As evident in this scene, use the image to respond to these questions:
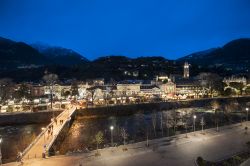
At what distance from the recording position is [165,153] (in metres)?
24.0

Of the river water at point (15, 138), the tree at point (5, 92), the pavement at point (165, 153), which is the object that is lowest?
the river water at point (15, 138)

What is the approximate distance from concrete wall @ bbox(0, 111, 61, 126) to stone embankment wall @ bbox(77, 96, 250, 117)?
19.8ft

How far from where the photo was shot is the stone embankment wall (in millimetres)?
61984

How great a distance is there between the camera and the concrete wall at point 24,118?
5384 cm

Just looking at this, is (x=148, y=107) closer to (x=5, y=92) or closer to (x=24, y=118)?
(x=24, y=118)

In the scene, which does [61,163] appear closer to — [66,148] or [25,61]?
[66,148]

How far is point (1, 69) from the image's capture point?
16812 cm

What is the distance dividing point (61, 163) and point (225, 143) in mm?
14061

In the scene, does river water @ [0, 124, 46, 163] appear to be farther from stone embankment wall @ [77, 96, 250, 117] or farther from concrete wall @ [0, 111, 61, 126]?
stone embankment wall @ [77, 96, 250, 117]

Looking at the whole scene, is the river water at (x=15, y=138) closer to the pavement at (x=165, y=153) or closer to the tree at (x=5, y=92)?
the pavement at (x=165, y=153)

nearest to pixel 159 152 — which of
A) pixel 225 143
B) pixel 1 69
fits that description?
pixel 225 143

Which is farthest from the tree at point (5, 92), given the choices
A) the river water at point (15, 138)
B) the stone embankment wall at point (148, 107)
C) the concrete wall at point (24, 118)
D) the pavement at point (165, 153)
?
the pavement at point (165, 153)

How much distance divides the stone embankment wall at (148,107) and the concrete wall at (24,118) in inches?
237

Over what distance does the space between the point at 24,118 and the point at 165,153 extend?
37033 mm
